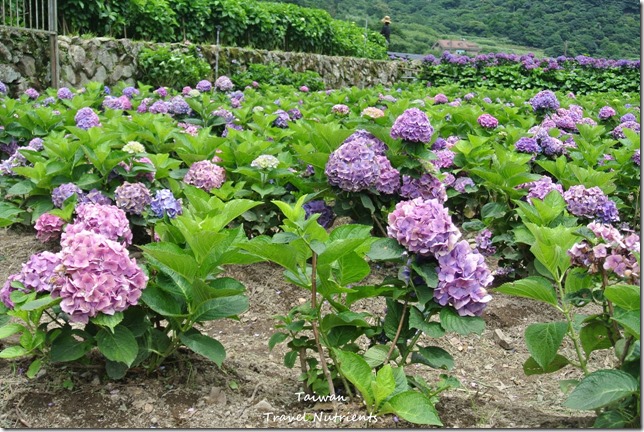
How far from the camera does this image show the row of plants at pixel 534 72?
45.5ft

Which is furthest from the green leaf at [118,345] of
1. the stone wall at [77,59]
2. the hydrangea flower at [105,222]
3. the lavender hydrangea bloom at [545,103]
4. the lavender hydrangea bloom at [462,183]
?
the stone wall at [77,59]

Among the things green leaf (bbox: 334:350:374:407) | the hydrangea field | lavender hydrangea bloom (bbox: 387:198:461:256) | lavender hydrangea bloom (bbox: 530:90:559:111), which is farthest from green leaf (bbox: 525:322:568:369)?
lavender hydrangea bloom (bbox: 530:90:559:111)

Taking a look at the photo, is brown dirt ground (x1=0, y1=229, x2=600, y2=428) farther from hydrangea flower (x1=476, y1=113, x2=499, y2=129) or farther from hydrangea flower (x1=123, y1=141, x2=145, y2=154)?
hydrangea flower (x1=476, y1=113, x2=499, y2=129)

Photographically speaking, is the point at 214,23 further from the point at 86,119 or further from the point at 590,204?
the point at 590,204

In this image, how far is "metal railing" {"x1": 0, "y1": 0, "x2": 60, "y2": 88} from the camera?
8023 mm

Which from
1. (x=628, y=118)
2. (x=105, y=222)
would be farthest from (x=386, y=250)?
(x=628, y=118)

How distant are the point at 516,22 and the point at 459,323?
23198 millimetres

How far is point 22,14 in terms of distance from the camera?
8391 millimetres

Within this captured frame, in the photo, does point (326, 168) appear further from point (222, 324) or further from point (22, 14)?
point (22, 14)

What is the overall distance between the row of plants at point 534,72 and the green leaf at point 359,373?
12509 mm

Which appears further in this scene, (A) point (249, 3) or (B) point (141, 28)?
(A) point (249, 3)

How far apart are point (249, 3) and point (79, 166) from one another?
35.7ft

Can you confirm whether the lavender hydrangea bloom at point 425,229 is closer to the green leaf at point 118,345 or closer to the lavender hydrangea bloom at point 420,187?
the green leaf at point 118,345

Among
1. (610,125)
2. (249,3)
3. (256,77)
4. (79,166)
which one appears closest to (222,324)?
(79,166)
